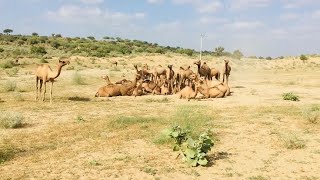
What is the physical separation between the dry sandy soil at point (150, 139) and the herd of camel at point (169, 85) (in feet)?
3.63

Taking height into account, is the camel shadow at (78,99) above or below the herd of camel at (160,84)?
below

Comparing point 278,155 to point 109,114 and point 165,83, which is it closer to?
point 109,114

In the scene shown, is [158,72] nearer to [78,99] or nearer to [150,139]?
[78,99]

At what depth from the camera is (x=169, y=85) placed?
2255 cm

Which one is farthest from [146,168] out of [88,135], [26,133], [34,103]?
[34,103]

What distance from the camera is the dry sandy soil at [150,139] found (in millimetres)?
8883

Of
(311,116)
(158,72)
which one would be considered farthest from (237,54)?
(311,116)

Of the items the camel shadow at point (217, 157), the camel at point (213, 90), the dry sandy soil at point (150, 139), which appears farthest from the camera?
the camel at point (213, 90)

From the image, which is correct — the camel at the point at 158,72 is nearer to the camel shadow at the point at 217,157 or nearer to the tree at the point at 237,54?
the camel shadow at the point at 217,157

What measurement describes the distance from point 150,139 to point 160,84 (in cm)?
1125

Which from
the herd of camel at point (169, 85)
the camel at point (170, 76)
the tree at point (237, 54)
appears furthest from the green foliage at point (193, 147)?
the tree at point (237, 54)

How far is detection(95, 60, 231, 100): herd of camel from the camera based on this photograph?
1995 centimetres

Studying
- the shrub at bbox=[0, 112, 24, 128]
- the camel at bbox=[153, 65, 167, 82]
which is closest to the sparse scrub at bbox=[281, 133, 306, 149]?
the shrub at bbox=[0, 112, 24, 128]

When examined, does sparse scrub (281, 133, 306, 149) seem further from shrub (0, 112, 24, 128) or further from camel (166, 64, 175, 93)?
camel (166, 64, 175, 93)
